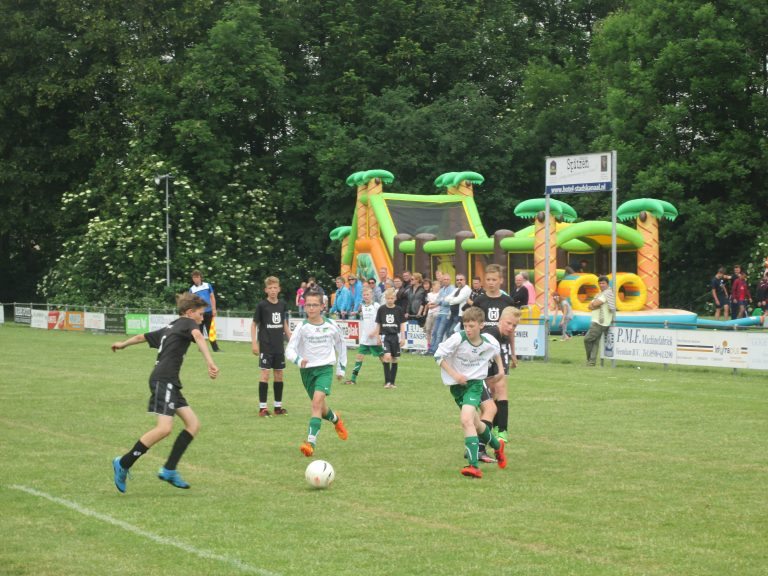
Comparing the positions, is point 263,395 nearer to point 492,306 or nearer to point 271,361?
point 271,361

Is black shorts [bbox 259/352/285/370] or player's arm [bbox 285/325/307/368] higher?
player's arm [bbox 285/325/307/368]

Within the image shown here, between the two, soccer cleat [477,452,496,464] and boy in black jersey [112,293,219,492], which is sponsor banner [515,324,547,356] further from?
boy in black jersey [112,293,219,492]

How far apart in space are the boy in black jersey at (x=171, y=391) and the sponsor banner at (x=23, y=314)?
39.4 meters

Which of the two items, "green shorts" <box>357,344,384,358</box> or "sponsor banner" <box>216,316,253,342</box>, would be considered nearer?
"green shorts" <box>357,344,384,358</box>

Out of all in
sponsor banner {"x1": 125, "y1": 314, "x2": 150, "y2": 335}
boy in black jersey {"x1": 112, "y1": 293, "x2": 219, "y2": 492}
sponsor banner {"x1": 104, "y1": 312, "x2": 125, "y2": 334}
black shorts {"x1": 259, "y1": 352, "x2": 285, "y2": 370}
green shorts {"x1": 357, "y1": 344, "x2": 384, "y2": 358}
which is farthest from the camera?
sponsor banner {"x1": 104, "y1": 312, "x2": 125, "y2": 334}

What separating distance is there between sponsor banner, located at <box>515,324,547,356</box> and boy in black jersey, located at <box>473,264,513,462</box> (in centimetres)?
1262

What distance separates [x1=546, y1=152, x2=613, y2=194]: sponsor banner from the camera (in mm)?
27344

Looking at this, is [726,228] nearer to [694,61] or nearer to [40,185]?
[694,61]

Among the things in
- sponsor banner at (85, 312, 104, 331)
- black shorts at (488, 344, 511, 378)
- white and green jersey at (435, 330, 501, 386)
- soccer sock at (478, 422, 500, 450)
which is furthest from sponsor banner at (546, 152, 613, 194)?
sponsor banner at (85, 312, 104, 331)

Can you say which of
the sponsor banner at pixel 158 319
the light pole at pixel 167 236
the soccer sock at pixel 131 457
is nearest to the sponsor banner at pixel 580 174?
the sponsor banner at pixel 158 319

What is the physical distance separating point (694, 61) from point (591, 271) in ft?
34.7

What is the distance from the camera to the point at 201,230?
5134 cm

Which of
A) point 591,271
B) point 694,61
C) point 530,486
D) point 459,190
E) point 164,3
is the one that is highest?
point 164,3

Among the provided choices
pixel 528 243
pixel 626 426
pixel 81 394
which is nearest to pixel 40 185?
pixel 528 243
